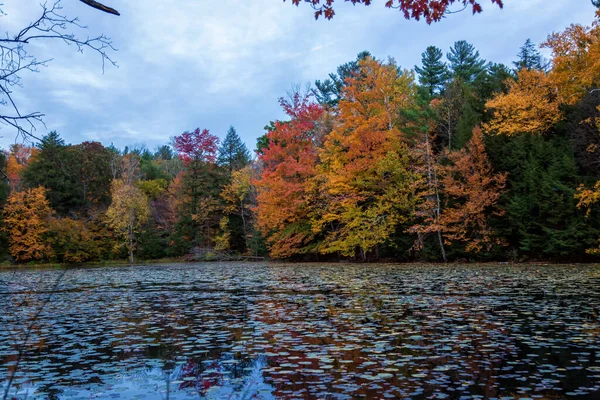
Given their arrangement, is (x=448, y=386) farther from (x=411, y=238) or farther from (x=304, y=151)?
(x=304, y=151)

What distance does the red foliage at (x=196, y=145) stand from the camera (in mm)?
46156

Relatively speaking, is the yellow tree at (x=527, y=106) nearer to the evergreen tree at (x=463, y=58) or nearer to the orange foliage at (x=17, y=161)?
the evergreen tree at (x=463, y=58)

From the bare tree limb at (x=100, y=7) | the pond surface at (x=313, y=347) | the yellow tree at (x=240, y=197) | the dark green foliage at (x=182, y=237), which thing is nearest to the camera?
the bare tree limb at (x=100, y=7)

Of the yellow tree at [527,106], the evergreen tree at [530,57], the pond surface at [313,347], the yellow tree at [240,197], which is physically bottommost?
the pond surface at [313,347]

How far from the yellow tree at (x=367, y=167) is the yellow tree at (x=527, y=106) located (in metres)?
5.92

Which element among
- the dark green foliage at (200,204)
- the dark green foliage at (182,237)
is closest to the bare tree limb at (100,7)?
the dark green foliage at (200,204)

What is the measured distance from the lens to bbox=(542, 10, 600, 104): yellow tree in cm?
2425

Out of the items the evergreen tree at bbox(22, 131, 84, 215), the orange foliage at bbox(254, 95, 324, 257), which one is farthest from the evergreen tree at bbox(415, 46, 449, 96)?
the evergreen tree at bbox(22, 131, 84, 215)

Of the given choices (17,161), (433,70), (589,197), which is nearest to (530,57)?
(433,70)

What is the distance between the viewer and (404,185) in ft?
98.0

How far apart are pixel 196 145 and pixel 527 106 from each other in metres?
29.9

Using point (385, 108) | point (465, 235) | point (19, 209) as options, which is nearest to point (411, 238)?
point (465, 235)

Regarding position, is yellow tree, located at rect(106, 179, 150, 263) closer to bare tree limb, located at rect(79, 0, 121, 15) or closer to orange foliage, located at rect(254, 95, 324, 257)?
orange foliage, located at rect(254, 95, 324, 257)

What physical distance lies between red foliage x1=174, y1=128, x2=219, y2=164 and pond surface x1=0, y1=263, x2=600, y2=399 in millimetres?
34990
